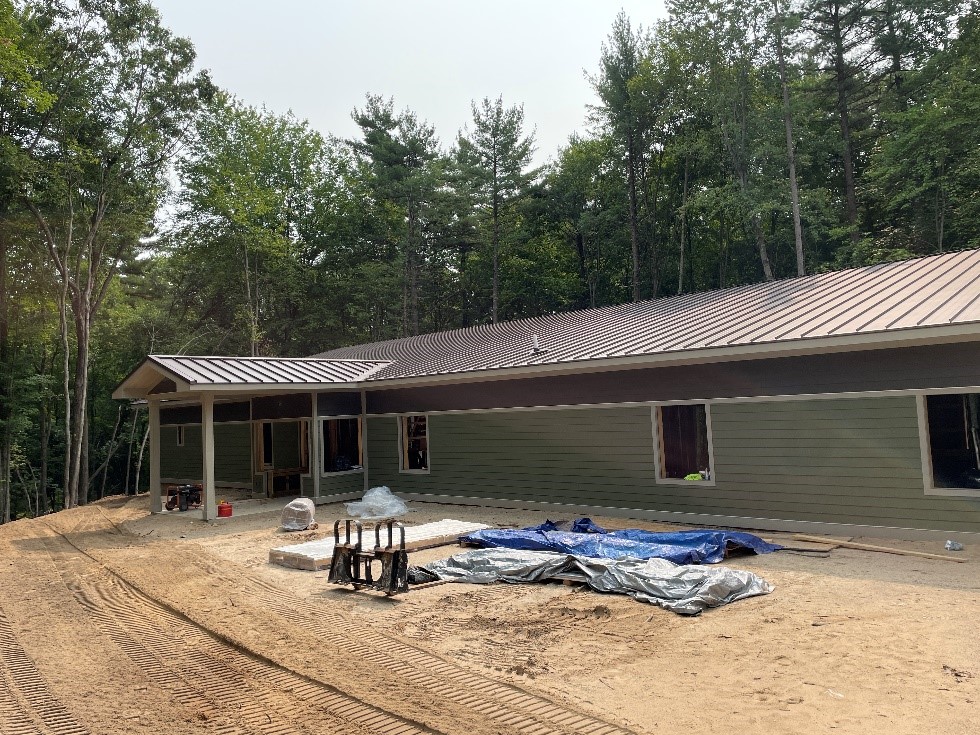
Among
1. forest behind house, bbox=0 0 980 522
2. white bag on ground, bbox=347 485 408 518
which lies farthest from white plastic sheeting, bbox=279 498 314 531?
forest behind house, bbox=0 0 980 522

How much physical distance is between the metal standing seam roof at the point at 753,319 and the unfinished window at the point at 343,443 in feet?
4.10

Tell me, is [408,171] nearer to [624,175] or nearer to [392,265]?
[392,265]

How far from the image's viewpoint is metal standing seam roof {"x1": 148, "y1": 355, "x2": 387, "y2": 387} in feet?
37.1

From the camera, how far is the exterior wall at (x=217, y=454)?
1683 cm

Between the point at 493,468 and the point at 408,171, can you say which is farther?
the point at 408,171

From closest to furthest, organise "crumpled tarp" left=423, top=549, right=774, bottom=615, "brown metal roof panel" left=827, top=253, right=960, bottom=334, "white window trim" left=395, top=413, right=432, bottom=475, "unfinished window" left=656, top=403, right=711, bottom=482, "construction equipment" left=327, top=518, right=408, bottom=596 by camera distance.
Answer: "crumpled tarp" left=423, top=549, right=774, bottom=615 → "construction equipment" left=327, top=518, right=408, bottom=596 → "brown metal roof panel" left=827, top=253, right=960, bottom=334 → "unfinished window" left=656, top=403, right=711, bottom=482 → "white window trim" left=395, top=413, right=432, bottom=475

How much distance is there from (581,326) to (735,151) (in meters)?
12.4

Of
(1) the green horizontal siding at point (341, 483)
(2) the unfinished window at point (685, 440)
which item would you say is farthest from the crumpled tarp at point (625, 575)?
(1) the green horizontal siding at point (341, 483)

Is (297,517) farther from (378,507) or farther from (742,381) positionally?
(742,381)

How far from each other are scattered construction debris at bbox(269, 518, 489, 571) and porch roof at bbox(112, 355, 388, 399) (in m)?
3.67

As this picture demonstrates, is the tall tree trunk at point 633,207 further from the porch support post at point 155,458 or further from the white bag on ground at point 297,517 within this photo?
the white bag on ground at point 297,517

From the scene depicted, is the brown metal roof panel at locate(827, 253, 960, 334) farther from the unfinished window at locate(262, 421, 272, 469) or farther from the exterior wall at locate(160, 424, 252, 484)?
the exterior wall at locate(160, 424, 252, 484)

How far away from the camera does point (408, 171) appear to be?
30078 mm

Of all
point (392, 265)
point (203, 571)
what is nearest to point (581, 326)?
point (203, 571)
